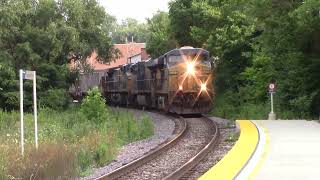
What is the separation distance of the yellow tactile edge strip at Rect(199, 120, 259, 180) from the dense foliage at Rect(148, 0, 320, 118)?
6688 mm

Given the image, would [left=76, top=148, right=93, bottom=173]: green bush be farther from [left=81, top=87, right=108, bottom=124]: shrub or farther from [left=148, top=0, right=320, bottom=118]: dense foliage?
[left=148, top=0, right=320, bottom=118]: dense foliage

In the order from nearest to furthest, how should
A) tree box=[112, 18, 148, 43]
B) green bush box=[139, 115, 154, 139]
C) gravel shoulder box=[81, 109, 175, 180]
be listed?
gravel shoulder box=[81, 109, 175, 180]
green bush box=[139, 115, 154, 139]
tree box=[112, 18, 148, 43]

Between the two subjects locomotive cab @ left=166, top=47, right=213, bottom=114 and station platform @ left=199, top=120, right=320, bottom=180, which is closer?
station platform @ left=199, top=120, right=320, bottom=180

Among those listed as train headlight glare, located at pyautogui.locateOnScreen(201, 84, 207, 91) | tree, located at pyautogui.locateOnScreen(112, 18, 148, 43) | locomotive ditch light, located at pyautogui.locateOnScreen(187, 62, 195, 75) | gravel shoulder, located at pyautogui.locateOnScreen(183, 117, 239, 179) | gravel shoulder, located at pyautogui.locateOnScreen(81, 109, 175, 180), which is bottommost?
gravel shoulder, located at pyautogui.locateOnScreen(81, 109, 175, 180)

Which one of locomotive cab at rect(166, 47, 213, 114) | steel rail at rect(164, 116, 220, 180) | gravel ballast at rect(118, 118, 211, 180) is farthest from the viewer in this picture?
locomotive cab at rect(166, 47, 213, 114)

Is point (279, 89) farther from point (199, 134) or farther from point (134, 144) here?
point (134, 144)

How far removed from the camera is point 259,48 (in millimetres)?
30672

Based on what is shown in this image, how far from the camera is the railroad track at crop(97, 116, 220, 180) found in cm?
1250

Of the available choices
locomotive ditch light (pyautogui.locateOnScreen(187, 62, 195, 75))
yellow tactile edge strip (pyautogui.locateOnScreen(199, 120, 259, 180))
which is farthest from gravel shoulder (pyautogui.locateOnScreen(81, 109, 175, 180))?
locomotive ditch light (pyautogui.locateOnScreen(187, 62, 195, 75))

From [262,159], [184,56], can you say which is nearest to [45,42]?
[184,56]

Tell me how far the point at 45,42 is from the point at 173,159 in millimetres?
25887

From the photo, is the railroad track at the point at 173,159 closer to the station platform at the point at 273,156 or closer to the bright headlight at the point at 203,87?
the station platform at the point at 273,156

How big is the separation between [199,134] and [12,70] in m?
19.1

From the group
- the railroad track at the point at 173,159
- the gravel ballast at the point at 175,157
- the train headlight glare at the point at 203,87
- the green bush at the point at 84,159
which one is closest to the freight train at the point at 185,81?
the train headlight glare at the point at 203,87
